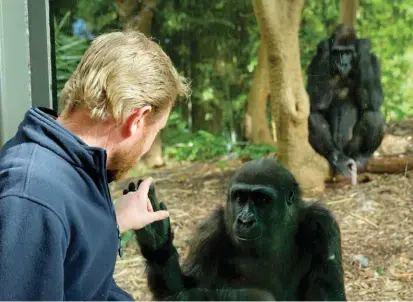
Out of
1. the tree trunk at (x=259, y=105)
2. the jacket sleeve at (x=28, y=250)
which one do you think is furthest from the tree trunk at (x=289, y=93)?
the jacket sleeve at (x=28, y=250)

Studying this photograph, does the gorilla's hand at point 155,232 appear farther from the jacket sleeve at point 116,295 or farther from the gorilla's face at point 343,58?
the gorilla's face at point 343,58

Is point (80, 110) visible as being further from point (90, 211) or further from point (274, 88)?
point (274, 88)

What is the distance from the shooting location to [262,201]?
1.76 meters

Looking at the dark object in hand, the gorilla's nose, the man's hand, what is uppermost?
the man's hand

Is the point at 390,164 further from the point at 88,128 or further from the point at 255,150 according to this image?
the point at 88,128

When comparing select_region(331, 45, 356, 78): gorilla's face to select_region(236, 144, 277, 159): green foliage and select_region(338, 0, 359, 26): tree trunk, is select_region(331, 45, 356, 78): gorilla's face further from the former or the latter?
select_region(236, 144, 277, 159): green foliage

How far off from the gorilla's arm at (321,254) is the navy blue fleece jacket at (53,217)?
2.43 ft

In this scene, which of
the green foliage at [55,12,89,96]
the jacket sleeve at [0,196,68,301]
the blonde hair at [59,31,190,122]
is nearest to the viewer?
the jacket sleeve at [0,196,68,301]

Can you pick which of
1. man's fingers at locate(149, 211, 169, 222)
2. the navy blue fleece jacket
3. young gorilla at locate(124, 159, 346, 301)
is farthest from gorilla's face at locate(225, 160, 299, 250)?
the navy blue fleece jacket

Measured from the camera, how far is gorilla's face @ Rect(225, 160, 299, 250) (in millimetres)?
1732

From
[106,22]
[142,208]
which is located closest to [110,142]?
[142,208]

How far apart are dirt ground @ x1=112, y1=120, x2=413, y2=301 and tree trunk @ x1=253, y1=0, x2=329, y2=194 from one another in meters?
0.08

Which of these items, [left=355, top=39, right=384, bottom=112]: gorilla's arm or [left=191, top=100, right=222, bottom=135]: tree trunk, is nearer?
[left=355, top=39, right=384, bottom=112]: gorilla's arm

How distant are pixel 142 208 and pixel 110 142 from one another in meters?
0.33
